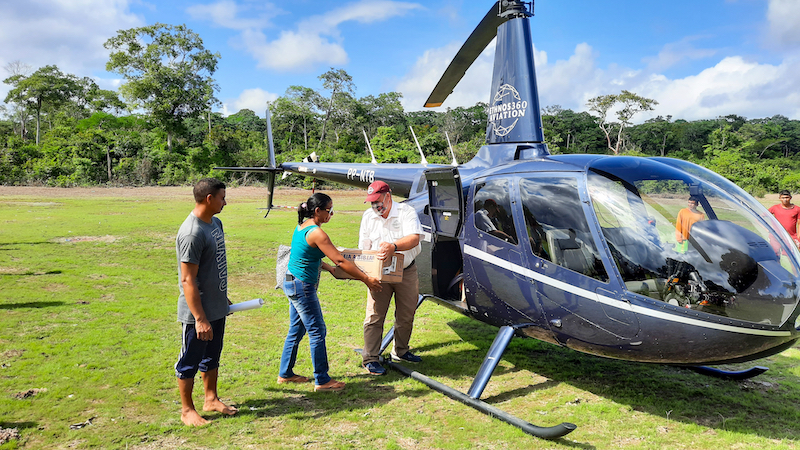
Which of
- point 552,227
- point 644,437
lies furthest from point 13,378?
point 644,437

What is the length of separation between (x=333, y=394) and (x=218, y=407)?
3.40 ft

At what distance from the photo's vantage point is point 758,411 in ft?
14.2

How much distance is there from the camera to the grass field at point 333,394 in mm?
3814

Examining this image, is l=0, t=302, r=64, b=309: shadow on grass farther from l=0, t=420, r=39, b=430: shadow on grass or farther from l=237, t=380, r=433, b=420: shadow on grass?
l=237, t=380, r=433, b=420: shadow on grass

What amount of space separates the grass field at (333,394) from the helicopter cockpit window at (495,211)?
1.57m

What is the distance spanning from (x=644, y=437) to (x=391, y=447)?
201cm

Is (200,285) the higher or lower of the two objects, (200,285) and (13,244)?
the higher

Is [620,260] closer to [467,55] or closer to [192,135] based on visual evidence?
[467,55]

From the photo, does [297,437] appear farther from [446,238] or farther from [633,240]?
[633,240]

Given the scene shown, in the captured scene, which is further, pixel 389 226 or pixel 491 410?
pixel 389 226

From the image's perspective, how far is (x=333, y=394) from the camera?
15.2ft

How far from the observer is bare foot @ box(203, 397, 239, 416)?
161 inches

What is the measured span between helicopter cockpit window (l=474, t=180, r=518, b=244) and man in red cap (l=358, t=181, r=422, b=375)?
0.65m

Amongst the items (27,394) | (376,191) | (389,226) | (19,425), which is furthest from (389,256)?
(27,394)
